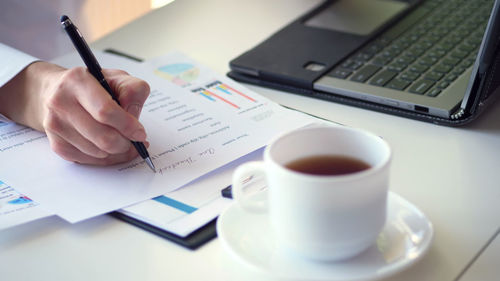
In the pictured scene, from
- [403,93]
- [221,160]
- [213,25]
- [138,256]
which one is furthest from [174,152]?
[213,25]

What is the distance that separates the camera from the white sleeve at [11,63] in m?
0.90

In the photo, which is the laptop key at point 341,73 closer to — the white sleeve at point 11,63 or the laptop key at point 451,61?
the laptop key at point 451,61

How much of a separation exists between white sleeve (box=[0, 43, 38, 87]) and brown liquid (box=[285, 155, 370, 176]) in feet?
1.62

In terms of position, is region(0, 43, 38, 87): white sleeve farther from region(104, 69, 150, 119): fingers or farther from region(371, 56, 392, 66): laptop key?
region(371, 56, 392, 66): laptop key

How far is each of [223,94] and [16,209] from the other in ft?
1.13

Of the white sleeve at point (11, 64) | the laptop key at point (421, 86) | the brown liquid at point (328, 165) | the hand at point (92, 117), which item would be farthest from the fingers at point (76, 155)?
the laptop key at point (421, 86)

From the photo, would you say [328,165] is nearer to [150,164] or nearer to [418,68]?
[150,164]

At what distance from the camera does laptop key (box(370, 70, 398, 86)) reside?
2.91 ft

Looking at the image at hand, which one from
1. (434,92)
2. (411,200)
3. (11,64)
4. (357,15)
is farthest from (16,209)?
(357,15)

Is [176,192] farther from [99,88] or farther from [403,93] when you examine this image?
[403,93]

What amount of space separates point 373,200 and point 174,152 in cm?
33

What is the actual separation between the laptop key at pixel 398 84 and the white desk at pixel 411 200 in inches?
1.6

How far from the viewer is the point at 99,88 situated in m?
0.74

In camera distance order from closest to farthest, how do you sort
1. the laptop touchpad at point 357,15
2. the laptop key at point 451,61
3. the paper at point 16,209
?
the paper at point 16,209 < the laptop key at point 451,61 < the laptop touchpad at point 357,15
